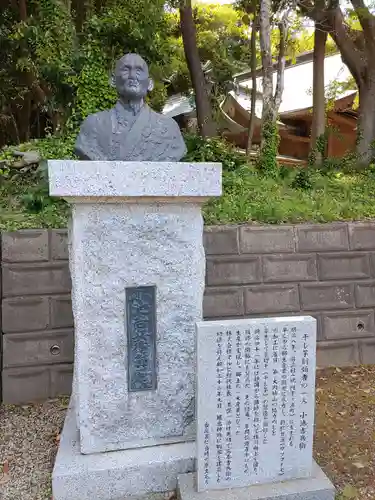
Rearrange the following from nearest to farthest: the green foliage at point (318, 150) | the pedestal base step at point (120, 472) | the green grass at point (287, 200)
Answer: the pedestal base step at point (120, 472) < the green grass at point (287, 200) < the green foliage at point (318, 150)

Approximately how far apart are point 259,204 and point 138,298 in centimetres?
268

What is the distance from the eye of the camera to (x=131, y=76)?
2.57 metres

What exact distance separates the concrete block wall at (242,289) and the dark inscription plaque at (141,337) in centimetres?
155

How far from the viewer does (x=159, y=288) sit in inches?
102

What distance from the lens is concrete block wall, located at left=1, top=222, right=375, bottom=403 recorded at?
12.8 ft

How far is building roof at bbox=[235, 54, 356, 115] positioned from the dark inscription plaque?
471 inches

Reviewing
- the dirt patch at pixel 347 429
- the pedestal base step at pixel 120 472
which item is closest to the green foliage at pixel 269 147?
the dirt patch at pixel 347 429

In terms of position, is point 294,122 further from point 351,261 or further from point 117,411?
point 117,411

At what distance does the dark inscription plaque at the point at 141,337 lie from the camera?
2578 mm

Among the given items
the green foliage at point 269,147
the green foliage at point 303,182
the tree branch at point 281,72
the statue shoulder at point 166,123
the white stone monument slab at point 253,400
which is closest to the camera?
the white stone monument slab at point 253,400

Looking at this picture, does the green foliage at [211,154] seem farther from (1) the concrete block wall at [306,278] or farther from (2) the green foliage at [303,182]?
(1) the concrete block wall at [306,278]

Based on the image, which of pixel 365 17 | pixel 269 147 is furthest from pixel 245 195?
pixel 365 17

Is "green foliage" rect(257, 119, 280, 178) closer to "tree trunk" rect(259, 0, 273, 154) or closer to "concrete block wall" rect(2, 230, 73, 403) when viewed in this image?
"tree trunk" rect(259, 0, 273, 154)

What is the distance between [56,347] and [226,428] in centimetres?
205
